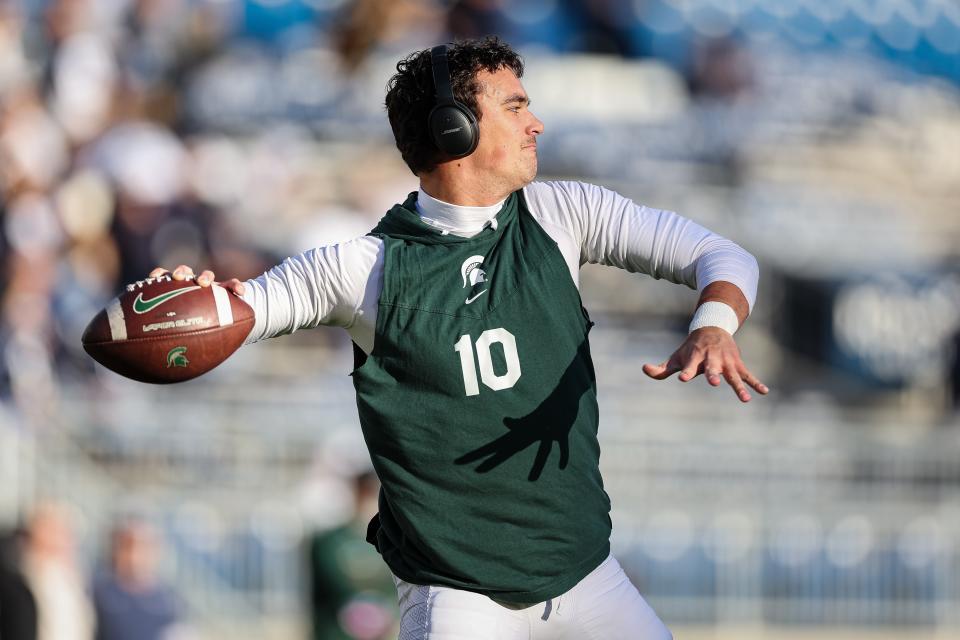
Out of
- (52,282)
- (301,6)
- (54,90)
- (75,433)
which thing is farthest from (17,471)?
(301,6)

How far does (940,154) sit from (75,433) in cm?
932

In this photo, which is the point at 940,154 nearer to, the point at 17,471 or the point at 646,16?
the point at 646,16

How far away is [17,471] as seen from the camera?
9898mm

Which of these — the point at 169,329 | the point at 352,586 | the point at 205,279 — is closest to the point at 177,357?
the point at 169,329

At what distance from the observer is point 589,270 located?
12.6 m

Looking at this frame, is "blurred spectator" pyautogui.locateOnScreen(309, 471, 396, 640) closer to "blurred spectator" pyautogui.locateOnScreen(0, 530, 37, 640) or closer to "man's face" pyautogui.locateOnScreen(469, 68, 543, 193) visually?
"blurred spectator" pyautogui.locateOnScreen(0, 530, 37, 640)

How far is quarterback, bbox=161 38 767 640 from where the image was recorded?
3607 millimetres

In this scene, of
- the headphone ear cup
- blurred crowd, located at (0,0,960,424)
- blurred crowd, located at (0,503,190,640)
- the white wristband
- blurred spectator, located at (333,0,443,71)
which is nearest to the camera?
the white wristband

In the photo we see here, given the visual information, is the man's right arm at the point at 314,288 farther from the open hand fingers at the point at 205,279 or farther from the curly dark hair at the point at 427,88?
the curly dark hair at the point at 427,88

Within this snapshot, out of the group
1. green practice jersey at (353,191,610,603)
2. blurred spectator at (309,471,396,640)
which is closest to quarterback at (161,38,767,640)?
green practice jersey at (353,191,610,603)

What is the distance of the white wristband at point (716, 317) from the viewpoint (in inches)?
135

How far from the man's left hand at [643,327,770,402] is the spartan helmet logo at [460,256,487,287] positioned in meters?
0.61

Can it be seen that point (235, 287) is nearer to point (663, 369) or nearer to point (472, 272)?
point (472, 272)

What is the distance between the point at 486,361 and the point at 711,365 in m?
0.60
